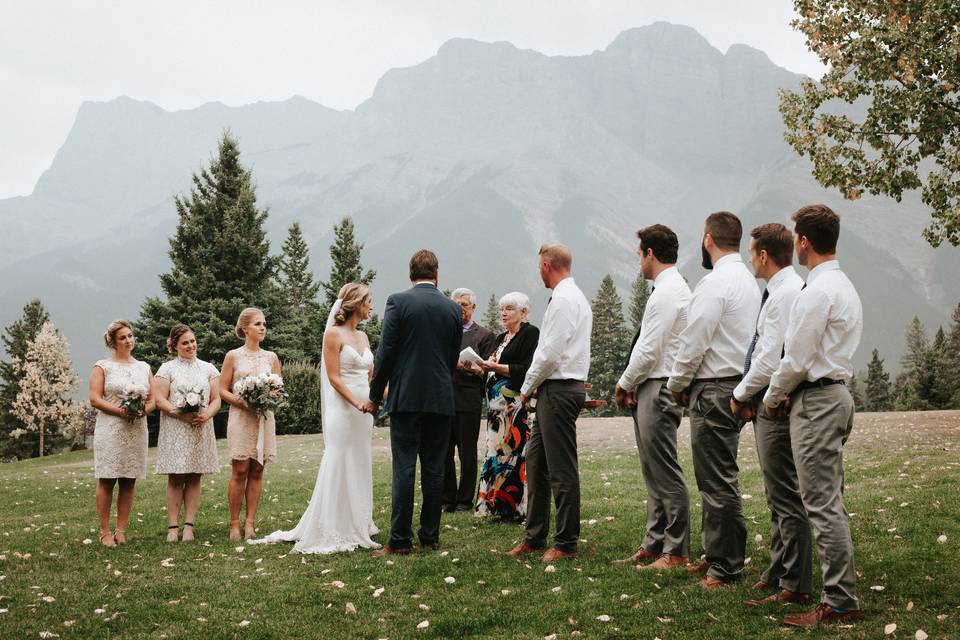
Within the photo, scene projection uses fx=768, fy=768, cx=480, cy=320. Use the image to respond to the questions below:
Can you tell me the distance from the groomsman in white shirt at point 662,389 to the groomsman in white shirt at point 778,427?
90cm

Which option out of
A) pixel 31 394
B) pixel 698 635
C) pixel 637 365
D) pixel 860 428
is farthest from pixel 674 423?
pixel 31 394

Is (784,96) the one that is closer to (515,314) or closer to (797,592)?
(515,314)

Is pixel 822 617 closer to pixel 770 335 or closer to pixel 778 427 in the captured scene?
pixel 778 427

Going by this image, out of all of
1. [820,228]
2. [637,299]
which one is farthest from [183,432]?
[637,299]

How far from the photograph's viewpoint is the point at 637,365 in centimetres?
634

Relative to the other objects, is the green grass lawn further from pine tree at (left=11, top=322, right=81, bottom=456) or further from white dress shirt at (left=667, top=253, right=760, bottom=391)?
pine tree at (left=11, top=322, right=81, bottom=456)

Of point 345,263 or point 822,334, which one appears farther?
point 345,263

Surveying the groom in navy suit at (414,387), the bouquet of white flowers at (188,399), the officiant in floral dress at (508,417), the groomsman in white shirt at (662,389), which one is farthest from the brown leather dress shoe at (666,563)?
the bouquet of white flowers at (188,399)

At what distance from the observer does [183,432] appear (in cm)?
870

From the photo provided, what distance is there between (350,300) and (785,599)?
187 inches

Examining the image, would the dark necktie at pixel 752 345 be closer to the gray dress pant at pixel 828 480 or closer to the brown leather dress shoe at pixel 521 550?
the gray dress pant at pixel 828 480

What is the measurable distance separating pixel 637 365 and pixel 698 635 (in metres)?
2.26

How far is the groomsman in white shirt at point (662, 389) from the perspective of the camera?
639 centimetres

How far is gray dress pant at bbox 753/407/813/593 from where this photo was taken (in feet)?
17.1
